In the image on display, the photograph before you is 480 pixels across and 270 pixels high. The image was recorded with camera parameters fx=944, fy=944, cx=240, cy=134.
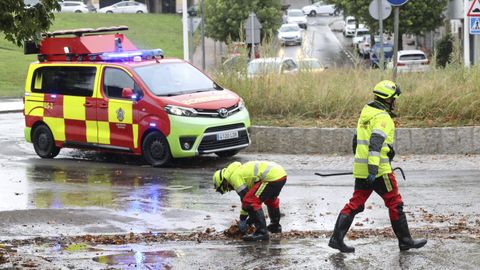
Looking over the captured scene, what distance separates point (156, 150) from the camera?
567 inches

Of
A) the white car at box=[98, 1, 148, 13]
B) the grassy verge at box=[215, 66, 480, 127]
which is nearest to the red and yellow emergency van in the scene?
the grassy verge at box=[215, 66, 480, 127]

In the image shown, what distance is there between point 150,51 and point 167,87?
113cm

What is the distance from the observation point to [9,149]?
56.5 ft

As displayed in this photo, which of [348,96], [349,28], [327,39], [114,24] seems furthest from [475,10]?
[349,28]

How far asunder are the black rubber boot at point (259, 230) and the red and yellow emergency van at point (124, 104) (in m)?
5.41

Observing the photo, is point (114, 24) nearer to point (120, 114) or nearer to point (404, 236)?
point (120, 114)

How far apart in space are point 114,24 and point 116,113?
5154 cm

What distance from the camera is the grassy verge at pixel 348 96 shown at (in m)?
15.7

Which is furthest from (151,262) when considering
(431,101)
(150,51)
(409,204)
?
(431,101)

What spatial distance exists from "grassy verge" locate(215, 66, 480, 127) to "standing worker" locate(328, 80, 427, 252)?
7.50 m

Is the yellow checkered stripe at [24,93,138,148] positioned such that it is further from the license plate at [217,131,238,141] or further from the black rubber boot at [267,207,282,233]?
the black rubber boot at [267,207,282,233]

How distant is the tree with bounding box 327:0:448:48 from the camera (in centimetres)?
4866

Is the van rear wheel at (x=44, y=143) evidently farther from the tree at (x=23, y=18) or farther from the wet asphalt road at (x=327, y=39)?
the wet asphalt road at (x=327, y=39)

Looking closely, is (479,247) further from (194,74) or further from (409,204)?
→ (194,74)
